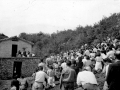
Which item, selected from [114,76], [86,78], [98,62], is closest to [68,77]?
[86,78]

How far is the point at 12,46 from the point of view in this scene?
95.8ft

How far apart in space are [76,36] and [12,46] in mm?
20810

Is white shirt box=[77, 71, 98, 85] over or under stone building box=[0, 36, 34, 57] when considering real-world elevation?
under

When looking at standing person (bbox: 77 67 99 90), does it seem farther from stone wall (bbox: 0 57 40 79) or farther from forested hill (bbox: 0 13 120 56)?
stone wall (bbox: 0 57 40 79)

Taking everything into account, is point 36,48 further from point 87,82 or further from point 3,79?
point 87,82

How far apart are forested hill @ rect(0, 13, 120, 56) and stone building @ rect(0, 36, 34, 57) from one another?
41.2ft

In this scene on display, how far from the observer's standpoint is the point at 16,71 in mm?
25609

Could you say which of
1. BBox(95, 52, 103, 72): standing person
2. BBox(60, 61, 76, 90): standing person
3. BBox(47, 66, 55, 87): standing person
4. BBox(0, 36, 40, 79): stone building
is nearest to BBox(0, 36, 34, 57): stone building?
BBox(0, 36, 40, 79): stone building

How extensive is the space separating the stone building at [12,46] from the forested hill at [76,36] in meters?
12.6

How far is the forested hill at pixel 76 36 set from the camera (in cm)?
3275

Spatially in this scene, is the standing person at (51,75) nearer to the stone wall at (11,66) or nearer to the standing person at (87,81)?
the standing person at (87,81)

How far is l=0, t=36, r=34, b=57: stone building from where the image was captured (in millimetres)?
27781

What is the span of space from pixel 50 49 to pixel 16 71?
2514cm

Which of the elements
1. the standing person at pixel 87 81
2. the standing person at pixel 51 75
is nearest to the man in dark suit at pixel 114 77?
the standing person at pixel 87 81
